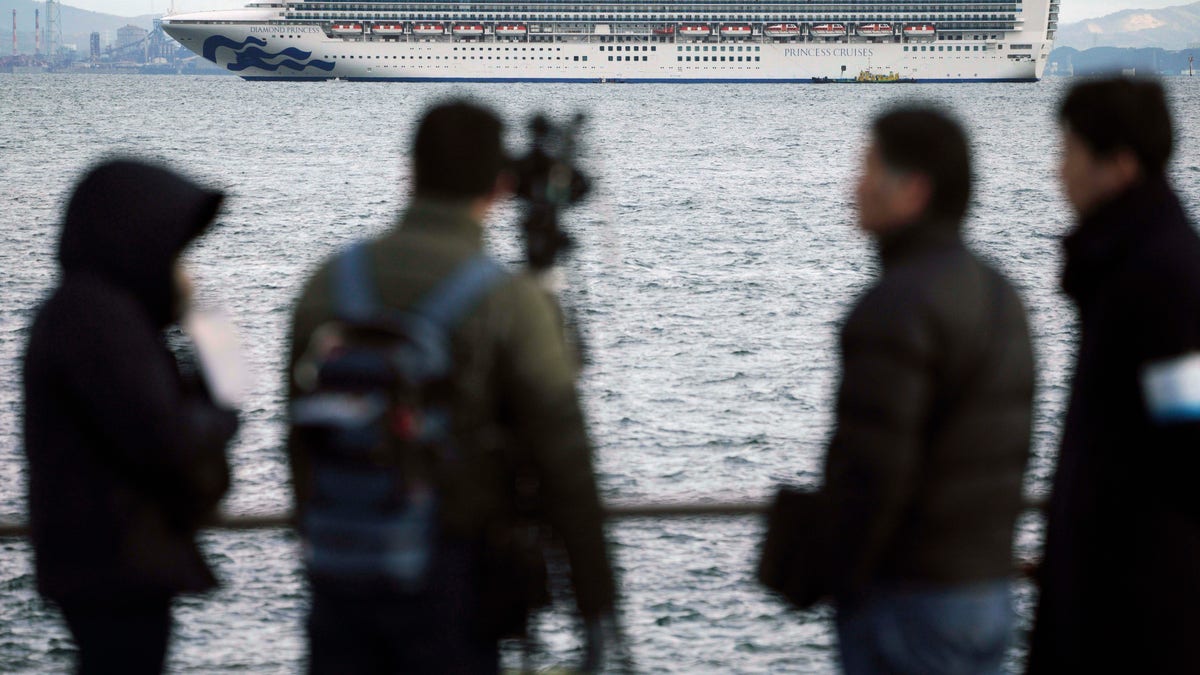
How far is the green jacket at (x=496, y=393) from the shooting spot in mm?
2355

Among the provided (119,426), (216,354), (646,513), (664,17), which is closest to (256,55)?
(664,17)

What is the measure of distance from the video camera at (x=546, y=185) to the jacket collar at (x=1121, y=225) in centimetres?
98

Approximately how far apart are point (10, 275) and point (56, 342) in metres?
28.3

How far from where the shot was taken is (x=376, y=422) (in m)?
2.28

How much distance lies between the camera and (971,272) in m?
2.43

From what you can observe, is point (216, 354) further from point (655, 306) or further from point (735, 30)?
point (735, 30)

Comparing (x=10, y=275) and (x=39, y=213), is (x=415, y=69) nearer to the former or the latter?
(x=39, y=213)

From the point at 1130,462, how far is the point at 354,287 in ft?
4.63

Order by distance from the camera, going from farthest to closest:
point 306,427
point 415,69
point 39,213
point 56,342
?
point 415,69 → point 39,213 → point 56,342 → point 306,427

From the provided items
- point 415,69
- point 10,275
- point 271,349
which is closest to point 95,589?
point 271,349

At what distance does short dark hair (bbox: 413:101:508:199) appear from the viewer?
2.42 meters

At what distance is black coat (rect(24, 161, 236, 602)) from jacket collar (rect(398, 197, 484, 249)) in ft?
1.43

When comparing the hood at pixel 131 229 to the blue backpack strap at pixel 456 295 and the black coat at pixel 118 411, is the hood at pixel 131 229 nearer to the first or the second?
the black coat at pixel 118 411

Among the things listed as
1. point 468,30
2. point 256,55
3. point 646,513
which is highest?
point 468,30
